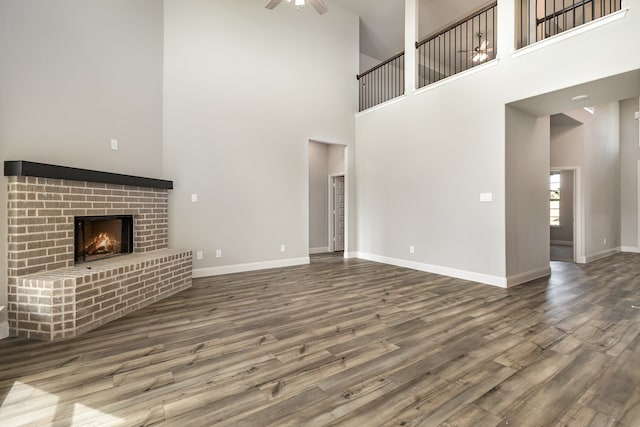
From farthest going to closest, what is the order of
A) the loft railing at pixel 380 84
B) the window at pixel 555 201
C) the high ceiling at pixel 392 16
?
the window at pixel 555 201
the loft railing at pixel 380 84
the high ceiling at pixel 392 16

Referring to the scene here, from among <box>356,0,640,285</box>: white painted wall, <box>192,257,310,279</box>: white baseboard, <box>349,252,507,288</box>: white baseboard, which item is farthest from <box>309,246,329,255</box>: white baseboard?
<box>356,0,640,285</box>: white painted wall

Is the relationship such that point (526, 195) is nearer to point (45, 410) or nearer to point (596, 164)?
point (596, 164)

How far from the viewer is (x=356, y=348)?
237 cm

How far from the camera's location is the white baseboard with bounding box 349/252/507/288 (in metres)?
4.32

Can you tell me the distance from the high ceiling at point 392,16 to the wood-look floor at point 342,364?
6022 mm

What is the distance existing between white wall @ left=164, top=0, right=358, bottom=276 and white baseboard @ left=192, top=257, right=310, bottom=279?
0.02m

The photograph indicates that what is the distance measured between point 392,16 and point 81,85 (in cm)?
616

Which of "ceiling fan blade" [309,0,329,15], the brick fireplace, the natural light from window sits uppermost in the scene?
"ceiling fan blade" [309,0,329,15]

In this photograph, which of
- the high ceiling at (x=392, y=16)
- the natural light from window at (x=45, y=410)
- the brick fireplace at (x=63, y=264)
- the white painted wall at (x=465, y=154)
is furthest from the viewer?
the high ceiling at (x=392, y=16)

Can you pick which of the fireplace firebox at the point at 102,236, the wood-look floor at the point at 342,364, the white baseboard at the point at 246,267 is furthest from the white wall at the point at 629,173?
the fireplace firebox at the point at 102,236

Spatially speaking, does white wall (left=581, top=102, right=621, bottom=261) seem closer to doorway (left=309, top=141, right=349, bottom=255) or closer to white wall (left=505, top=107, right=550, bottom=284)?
white wall (left=505, top=107, right=550, bottom=284)

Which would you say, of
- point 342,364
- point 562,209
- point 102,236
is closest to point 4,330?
point 102,236

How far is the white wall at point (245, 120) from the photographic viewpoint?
15.4 feet

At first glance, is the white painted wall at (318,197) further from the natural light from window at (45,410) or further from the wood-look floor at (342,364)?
the natural light from window at (45,410)
